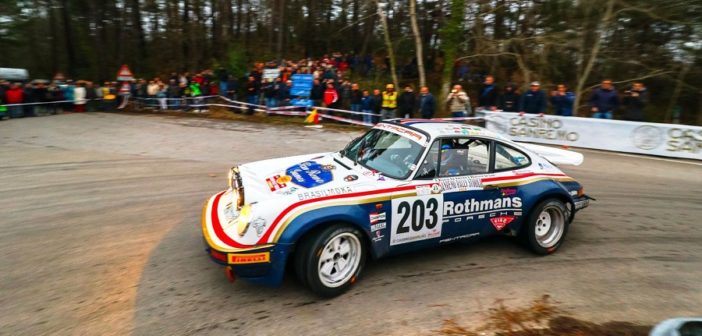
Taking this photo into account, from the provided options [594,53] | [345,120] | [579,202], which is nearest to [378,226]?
[579,202]

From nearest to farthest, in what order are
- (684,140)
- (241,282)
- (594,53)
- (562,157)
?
1. (241,282)
2. (562,157)
3. (684,140)
4. (594,53)

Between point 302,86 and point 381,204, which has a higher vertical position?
point 302,86

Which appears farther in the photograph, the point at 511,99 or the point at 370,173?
the point at 511,99

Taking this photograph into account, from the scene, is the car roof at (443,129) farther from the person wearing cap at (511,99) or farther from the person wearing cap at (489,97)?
the person wearing cap at (489,97)

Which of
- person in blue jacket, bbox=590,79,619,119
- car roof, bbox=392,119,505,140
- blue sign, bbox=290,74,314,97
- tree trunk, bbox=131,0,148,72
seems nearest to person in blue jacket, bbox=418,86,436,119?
person in blue jacket, bbox=590,79,619,119

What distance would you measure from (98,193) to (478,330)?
657 centimetres

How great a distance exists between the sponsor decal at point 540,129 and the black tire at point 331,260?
35.6 ft

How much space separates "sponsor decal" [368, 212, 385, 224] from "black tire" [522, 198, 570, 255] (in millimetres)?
2020

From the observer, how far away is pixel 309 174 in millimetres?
4871

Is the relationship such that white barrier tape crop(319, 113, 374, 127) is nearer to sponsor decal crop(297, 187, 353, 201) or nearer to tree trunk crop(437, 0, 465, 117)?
tree trunk crop(437, 0, 465, 117)

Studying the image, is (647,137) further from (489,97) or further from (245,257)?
(245,257)

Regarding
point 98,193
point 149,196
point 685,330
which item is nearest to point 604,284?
point 685,330

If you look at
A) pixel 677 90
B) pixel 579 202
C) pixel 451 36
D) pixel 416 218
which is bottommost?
pixel 579 202

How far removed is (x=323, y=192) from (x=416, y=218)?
1.04 m
